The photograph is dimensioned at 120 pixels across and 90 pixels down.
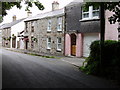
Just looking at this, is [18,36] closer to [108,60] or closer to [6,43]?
[6,43]

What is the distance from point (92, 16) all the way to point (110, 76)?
1090cm

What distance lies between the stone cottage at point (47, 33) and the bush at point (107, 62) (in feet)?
41.3

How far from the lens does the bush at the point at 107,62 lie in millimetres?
9289

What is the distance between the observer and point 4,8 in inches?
504

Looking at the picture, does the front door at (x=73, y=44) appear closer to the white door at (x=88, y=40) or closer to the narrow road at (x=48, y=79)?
the white door at (x=88, y=40)

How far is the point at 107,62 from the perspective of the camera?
1032 cm

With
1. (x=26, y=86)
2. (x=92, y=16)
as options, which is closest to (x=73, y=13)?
(x=92, y=16)

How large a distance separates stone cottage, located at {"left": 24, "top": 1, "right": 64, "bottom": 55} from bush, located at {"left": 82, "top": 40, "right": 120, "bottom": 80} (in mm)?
12593

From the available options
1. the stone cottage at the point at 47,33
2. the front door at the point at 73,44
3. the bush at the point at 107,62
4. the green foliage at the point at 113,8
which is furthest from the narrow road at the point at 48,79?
the stone cottage at the point at 47,33

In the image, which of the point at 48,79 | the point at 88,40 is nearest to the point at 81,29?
the point at 88,40

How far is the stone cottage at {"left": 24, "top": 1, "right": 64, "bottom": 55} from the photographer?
80.6 ft

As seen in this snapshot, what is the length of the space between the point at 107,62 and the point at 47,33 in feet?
59.7

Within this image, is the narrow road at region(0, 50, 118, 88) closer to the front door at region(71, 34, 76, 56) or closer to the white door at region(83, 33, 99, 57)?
the white door at region(83, 33, 99, 57)

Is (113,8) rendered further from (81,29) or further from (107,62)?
(81,29)
